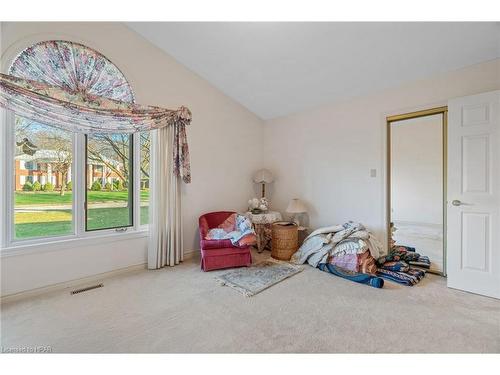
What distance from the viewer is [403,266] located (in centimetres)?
291

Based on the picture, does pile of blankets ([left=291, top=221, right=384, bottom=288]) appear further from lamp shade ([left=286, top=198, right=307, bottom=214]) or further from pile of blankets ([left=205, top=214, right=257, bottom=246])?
pile of blankets ([left=205, top=214, right=257, bottom=246])

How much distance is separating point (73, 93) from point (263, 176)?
294 cm

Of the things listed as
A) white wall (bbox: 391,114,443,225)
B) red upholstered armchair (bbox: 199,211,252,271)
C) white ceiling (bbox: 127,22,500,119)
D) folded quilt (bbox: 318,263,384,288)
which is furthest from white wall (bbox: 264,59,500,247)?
white wall (bbox: 391,114,443,225)

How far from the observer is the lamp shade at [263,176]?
4301 millimetres

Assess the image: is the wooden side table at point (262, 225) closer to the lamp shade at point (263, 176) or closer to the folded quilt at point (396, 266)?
the lamp shade at point (263, 176)

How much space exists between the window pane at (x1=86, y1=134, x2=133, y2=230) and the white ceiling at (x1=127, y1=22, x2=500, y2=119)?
1.52m

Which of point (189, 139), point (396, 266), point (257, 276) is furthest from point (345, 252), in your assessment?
point (189, 139)

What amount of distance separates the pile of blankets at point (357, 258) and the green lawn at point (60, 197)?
8.17 feet

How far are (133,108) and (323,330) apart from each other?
10.1 feet

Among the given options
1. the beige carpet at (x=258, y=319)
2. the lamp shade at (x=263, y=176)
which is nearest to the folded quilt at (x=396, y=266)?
the beige carpet at (x=258, y=319)

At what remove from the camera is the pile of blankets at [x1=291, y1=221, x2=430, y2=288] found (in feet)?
9.07

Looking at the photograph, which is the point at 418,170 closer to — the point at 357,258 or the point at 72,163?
the point at 357,258

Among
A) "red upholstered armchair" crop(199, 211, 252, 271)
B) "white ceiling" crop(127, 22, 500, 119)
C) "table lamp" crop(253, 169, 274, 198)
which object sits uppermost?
"white ceiling" crop(127, 22, 500, 119)
